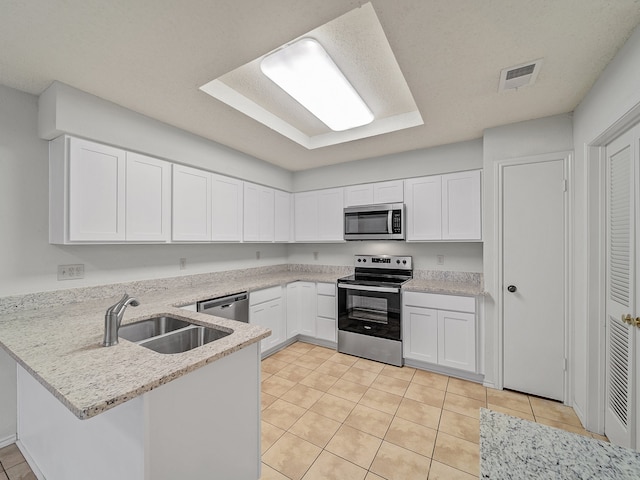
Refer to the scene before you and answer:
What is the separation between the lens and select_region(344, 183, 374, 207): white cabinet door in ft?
11.9

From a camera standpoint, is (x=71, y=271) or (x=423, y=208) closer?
Result: (x=71, y=271)

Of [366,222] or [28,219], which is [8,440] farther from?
[366,222]

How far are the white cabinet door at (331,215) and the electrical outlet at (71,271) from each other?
2615 millimetres

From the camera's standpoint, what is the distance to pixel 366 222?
3510 mm

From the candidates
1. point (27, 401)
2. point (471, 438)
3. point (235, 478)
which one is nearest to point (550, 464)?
point (235, 478)

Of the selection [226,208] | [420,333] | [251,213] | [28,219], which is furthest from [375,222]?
[28,219]

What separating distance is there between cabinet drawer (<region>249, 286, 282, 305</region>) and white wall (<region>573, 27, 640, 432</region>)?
2826 millimetres

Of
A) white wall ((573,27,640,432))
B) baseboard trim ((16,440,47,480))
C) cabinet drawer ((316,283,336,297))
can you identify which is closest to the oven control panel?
cabinet drawer ((316,283,336,297))

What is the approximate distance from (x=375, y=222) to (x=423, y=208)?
1.90ft

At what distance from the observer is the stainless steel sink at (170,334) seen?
165cm

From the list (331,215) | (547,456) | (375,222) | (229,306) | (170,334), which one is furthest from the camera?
(331,215)

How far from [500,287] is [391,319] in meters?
1.11

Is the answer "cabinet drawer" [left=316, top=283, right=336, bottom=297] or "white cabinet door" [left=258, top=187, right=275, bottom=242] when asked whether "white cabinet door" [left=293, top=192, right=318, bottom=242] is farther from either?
"cabinet drawer" [left=316, top=283, right=336, bottom=297]

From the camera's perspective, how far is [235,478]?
138 centimetres
